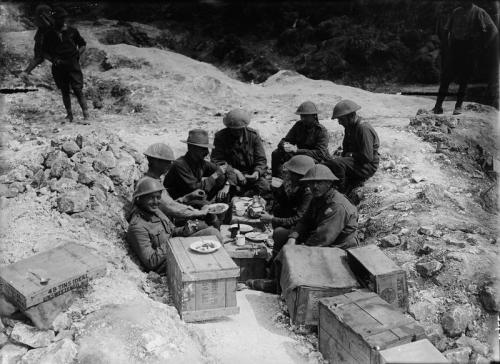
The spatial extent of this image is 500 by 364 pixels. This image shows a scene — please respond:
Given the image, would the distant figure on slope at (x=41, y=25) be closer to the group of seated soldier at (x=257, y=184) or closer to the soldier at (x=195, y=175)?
the group of seated soldier at (x=257, y=184)

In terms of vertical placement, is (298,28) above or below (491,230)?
above

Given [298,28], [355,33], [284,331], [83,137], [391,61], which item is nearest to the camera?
[284,331]

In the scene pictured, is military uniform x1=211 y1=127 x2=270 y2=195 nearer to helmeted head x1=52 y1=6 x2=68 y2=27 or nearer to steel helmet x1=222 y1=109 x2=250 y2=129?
steel helmet x1=222 y1=109 x2=250 y2=129

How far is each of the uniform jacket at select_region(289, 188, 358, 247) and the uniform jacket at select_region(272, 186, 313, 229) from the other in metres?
0.55

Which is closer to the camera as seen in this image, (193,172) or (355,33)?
(193,172)

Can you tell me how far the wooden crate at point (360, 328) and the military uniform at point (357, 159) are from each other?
3.49 metres

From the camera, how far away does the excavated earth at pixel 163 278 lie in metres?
4.60

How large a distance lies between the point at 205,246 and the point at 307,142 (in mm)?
3979

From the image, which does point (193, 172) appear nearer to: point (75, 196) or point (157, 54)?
point (75, 196)

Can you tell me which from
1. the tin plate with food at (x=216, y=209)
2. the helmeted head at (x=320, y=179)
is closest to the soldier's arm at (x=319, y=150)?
the tin plate with food at (x=216, y=209)

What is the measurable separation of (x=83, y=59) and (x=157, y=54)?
2.32 m

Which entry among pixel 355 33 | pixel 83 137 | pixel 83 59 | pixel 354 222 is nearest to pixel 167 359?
pixel 354 222

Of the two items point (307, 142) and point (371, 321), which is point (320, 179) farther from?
point (307, 142)

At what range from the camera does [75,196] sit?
6355 mm
